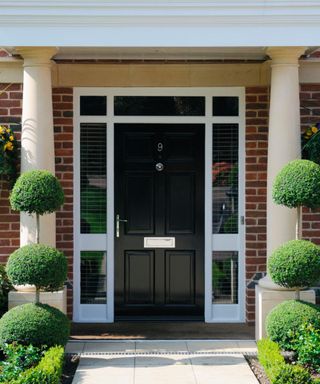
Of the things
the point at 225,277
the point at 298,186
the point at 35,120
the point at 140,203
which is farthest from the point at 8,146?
the point at 298,186

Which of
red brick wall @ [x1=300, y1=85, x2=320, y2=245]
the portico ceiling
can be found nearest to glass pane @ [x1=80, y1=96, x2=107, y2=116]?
the portico ceiling

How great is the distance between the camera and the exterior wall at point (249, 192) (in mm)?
8883

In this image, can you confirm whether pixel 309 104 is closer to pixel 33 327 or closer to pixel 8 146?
pixel 8 146

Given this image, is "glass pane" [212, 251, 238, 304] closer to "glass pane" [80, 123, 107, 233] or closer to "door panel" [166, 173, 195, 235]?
"door panel" [166, 173, 195, 235]

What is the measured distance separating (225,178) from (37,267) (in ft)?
9.83

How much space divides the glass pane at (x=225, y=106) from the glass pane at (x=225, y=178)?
141mm

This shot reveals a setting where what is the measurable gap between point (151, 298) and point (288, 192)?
8.98ft

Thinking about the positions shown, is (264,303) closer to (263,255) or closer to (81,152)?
(263,255)

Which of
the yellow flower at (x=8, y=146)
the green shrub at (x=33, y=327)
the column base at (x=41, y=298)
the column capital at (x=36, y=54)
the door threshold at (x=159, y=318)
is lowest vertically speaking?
the door threshold at (x=159, y=318)

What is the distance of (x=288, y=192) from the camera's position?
7172 mm

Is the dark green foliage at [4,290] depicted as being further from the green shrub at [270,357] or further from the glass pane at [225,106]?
the glass pane at [225,106]

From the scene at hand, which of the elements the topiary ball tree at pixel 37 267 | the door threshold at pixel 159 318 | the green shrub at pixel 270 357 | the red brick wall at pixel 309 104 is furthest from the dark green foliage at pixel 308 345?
the red brick wall at pixel 309 104

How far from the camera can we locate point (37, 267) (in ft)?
22.9

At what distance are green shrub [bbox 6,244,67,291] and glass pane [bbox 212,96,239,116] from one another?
9.72ft
